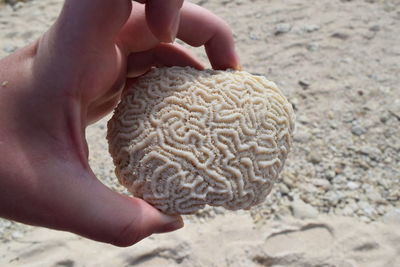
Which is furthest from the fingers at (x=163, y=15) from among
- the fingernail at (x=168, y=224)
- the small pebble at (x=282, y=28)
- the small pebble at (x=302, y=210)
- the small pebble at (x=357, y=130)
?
the small pebble at (x=282, y=28)

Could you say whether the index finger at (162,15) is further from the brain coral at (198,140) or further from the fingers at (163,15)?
the brain coral at (198,140)

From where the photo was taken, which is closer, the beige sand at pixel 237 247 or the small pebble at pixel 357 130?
the beige sand at pixel 237 247

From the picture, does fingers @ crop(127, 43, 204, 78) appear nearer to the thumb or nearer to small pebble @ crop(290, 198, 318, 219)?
the thumb

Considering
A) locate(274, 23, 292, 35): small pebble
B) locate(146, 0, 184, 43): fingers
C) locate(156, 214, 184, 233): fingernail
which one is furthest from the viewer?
locate(274, 23, 292, 35): small pebble

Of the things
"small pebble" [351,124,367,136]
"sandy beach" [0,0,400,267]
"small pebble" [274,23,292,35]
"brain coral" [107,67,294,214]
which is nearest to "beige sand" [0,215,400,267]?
"sandy beach" [0,0,400,267]

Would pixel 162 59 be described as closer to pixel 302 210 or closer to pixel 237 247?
pixel 237 247
